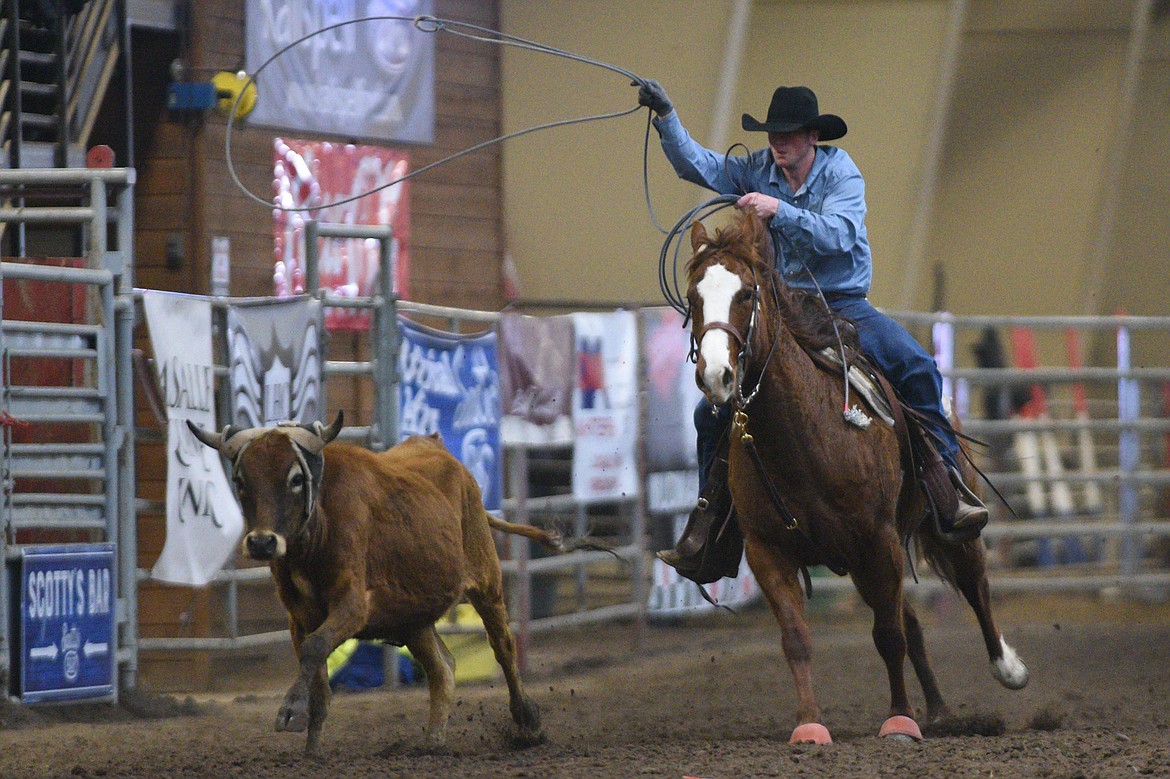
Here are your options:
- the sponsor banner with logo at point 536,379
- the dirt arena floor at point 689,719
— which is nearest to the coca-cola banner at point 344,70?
the sponsor banner with logo at point 536,379

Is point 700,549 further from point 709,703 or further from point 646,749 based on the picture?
point 709,703

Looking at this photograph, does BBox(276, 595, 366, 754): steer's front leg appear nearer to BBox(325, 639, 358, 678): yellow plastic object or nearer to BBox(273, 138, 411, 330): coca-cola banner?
BBox(325, 639, 358, 678): yellow plastic object

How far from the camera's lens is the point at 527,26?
12.5 metres

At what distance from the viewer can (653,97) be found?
615 cm

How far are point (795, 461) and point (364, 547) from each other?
5.05 feet

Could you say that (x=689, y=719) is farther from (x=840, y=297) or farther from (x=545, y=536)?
(x=840, y=297)

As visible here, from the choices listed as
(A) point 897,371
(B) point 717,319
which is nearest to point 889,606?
(A) point 897,371

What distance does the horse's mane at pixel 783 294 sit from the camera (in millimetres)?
5664

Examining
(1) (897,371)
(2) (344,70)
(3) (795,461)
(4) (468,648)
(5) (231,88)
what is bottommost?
(4) (468,648)

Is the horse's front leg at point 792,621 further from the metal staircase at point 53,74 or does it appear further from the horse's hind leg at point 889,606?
the metal staircase at point 53,74

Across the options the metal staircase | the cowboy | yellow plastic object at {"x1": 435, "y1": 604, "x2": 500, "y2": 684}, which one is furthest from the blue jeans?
the metal staircase

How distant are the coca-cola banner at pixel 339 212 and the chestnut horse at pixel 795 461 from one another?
4958mm

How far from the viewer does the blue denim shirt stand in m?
6.06

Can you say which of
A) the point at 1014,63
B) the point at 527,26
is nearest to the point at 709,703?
the point at 527,26
